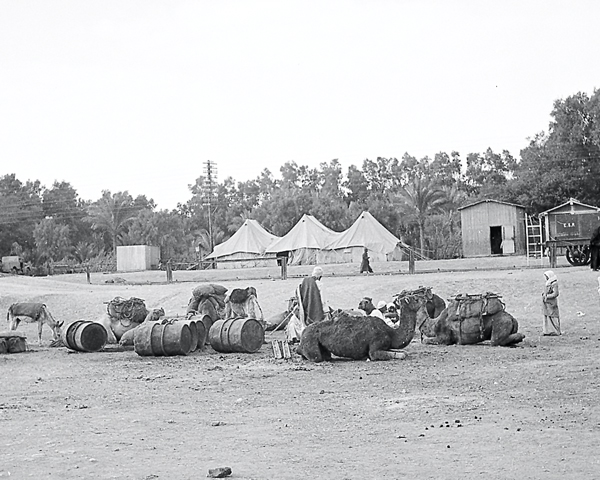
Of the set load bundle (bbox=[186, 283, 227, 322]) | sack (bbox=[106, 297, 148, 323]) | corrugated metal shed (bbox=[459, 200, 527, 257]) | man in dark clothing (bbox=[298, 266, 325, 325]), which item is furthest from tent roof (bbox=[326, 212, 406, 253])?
man in dark clothing (bbox=[298, 266, 325, 325])

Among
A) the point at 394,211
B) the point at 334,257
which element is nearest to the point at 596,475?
the point at 334,257

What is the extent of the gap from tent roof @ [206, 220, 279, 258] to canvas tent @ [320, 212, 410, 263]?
5.43m

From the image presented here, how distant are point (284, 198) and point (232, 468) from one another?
232 ft

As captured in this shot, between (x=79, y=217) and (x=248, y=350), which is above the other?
(x=79, y=217)

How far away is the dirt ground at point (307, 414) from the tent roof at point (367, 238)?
3763 cm

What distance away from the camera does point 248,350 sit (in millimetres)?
16625

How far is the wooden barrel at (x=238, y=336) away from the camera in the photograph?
1658 centimetres

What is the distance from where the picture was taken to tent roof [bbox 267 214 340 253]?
57.2 metres

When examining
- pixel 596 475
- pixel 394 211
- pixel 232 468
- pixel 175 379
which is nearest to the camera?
pixel 596 475

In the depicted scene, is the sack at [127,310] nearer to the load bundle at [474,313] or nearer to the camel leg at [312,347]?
the camel leg at [312,347]

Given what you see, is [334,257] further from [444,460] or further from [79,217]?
[444,460]

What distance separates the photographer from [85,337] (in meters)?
17.8

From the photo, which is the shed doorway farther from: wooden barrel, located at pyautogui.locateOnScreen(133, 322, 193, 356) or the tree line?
wooden barrel, located at pyautogui.locateOnScreen(133, 322, 193, 356)

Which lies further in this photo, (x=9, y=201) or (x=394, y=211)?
(x=9, y=201)
